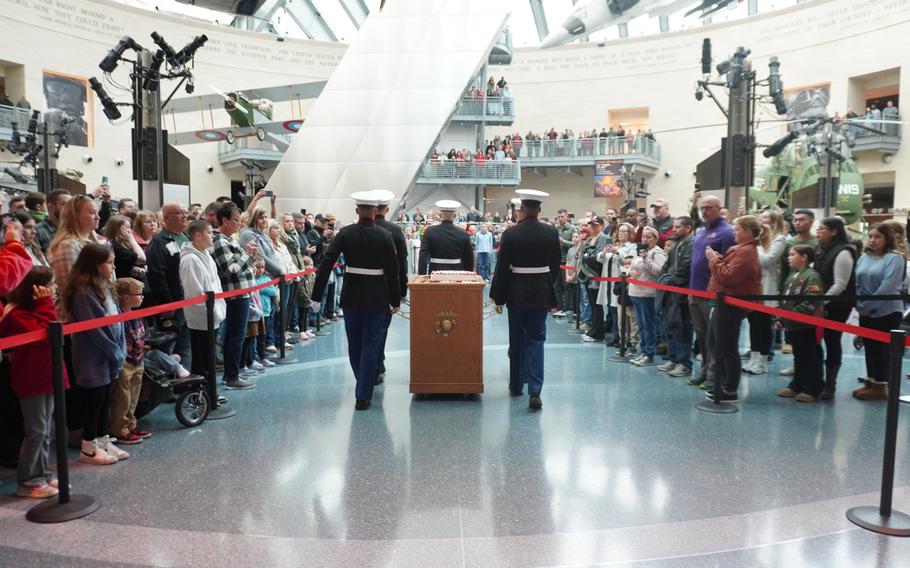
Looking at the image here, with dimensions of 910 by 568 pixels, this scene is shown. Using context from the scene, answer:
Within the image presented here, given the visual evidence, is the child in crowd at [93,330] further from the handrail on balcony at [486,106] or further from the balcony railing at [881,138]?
the handrail on balcony at [486,106]

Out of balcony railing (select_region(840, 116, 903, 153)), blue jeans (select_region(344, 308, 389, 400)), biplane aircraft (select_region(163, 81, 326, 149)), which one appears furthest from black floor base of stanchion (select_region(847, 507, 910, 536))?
balcony railing (select_region(840, 116, 903, 153))

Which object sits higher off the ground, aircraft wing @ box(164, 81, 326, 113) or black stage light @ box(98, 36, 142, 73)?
aircraft wing @ box(164, 81, 326, 113)

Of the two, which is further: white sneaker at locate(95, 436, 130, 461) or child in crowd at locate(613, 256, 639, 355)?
child in crowd at locate(613, 256, 639, 355)

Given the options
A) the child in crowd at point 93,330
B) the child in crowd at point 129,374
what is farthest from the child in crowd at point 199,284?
the child in crowd at point 93,330

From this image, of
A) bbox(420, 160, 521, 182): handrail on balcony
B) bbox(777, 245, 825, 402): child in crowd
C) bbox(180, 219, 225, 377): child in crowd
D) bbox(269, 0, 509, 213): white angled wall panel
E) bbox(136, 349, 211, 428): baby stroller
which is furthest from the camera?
bbox(420, 160, 521, 182): handrail on balcony

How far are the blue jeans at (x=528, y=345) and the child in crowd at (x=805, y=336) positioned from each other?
2109mm

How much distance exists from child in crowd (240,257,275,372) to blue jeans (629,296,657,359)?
12.5 ft

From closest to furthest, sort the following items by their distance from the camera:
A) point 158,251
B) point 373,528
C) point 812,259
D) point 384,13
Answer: point 373,528, point 158,251, point 812,259, point 384,13

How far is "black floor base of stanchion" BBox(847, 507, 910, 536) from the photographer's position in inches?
111

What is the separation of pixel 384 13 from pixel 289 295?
808cm

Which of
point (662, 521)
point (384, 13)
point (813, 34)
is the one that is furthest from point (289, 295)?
point (813, 34)

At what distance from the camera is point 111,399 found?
3.96 m

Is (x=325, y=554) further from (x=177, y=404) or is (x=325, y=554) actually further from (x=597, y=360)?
(x=597, y=360)

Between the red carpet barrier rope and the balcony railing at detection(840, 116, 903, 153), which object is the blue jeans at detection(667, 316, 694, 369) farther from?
the balcony railing at detection(840, 116, 903, 153)
